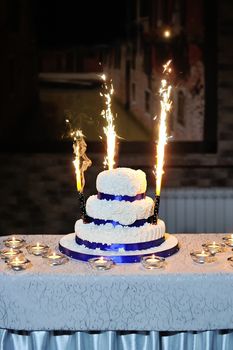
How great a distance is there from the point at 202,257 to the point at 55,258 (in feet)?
1.83

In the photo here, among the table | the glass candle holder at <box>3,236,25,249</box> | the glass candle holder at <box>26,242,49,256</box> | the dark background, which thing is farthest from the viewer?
the dark background

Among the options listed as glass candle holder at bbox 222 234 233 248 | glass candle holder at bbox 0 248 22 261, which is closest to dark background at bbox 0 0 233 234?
glass candle holder at bbox 222 234 233 248

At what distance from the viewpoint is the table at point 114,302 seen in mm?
2725

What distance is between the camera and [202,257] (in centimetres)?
290

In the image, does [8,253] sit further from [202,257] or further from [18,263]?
[202,257]

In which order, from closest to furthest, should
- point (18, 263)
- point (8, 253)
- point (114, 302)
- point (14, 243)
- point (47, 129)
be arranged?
point (114, 302), point (18, 263), point (8, 253), point (14, 243), point (47, 129)

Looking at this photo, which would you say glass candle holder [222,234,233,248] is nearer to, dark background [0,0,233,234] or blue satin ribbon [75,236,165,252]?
blue satin ribbon [75,236,165,252]

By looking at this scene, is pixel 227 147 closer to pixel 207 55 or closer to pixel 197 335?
pixel 207 55

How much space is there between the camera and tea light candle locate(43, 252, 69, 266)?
2.87 metres

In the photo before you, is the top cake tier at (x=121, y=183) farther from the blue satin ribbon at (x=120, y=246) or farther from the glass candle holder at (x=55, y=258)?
the glass candle holder at (x=55, y=258)

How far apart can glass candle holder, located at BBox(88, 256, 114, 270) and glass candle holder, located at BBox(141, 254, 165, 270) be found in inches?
4.8

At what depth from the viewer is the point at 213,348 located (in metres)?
2.78

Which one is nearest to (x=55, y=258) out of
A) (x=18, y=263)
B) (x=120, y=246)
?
(x=18, y=263)

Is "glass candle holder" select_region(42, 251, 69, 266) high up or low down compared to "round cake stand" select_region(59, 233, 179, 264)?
down
